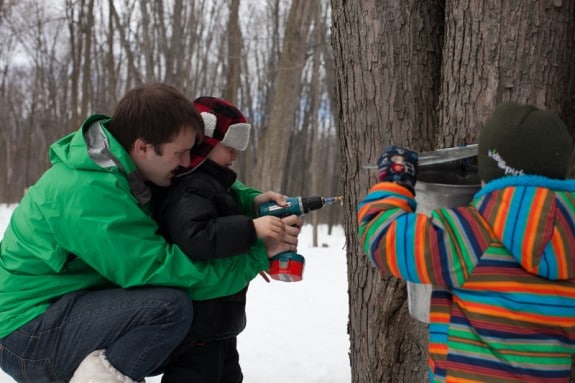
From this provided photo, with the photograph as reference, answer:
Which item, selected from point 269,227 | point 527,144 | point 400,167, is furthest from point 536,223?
point 269,227

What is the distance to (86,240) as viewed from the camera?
1.79m

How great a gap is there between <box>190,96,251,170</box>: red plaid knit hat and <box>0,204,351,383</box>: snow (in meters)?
0.88

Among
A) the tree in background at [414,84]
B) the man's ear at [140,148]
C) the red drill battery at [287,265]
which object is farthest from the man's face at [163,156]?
the tree in background at [414,84]

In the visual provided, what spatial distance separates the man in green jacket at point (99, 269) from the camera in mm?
1806

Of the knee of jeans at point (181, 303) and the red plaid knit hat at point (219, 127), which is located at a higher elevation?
the red plaid knit hat at point (219, 127)

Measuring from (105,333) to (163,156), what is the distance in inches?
26.7

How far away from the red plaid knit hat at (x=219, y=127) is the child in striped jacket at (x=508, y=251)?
0.97 m

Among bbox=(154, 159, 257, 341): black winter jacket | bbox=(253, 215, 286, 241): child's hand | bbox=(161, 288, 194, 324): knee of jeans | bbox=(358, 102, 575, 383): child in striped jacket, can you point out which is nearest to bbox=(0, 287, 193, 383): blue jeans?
bbox=(161, 288, 194, 324): knee of jeans

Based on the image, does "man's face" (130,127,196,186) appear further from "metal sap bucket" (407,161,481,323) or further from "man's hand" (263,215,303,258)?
"metal sap bucket" (407,161,481,323)

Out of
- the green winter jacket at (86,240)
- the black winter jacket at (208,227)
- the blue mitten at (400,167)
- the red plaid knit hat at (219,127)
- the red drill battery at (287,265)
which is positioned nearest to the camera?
the blue mitten at (400,167)

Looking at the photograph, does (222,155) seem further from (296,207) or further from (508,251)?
(508,251)

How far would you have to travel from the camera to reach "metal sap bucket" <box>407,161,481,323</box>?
1.60 meters

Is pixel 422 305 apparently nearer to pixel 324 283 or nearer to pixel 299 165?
pixel 324 283

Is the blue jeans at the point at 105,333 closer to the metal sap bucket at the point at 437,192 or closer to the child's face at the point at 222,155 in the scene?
the child's face at the point at 222,155
